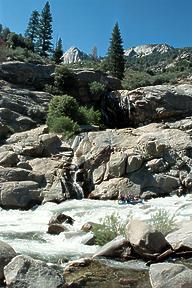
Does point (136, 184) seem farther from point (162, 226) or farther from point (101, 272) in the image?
point (101, 272)

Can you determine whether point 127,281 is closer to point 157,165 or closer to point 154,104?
point 157,165

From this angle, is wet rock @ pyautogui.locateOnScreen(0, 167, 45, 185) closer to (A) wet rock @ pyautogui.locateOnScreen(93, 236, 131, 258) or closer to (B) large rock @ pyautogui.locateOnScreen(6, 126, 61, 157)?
(B) large rock @ pyautogui.locateOnScreen(6, 126, 61, 157)

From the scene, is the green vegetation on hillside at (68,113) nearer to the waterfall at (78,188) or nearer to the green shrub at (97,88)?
the green shrub at (97,88)

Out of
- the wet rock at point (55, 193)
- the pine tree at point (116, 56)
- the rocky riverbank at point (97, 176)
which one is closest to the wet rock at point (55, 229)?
the rocky riverbank at point (97, 176)

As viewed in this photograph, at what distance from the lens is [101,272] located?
1294 centimetres

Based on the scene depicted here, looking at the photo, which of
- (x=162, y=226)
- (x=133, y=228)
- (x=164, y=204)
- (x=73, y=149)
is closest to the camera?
(x=133, y=228)

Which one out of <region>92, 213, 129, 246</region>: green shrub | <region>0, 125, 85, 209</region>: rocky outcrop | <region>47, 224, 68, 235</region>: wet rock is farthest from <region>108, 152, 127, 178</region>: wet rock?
<region>92, 213, 129, 246</region>: green shrub

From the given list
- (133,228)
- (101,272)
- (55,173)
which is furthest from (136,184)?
(101,272)

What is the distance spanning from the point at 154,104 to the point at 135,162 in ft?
41.2

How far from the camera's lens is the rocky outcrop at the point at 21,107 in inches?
1479

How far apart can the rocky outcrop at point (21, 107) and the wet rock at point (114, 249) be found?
2152 centimetres

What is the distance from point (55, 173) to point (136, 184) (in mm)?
5200

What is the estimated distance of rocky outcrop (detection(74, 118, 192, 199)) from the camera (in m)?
26.5

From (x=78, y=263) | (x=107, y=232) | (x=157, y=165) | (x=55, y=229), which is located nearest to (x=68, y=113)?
(x=157, y=165)
